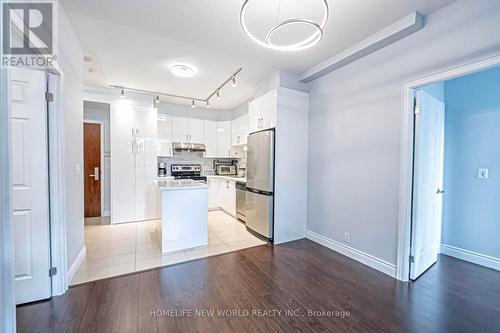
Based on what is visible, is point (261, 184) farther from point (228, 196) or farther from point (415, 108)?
point (415, 108)

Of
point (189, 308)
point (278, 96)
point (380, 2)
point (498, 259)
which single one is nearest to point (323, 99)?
point (278, 96)

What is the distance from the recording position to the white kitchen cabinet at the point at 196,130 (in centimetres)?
548

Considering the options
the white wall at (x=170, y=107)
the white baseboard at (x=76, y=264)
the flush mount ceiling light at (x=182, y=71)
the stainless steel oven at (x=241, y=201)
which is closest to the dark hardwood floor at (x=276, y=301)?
the white baseboard at (x=76, y=264)

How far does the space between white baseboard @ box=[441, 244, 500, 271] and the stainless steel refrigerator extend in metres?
2.47

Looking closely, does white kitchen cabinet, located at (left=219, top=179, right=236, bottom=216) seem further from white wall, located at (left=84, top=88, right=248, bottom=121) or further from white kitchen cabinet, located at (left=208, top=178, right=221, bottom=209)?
white wall, located at (left=84, top=88, right=248, bottom=121)

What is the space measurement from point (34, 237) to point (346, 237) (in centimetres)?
350

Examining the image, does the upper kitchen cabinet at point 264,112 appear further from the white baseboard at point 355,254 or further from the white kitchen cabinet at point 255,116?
the white baseboard at point 355,254

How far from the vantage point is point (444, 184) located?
303cm

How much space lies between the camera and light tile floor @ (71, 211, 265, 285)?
2.56 m

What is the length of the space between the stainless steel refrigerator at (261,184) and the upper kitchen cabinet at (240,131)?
1249mm

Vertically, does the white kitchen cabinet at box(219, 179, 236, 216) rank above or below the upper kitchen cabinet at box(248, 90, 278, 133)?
below

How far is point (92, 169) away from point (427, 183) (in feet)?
20.3

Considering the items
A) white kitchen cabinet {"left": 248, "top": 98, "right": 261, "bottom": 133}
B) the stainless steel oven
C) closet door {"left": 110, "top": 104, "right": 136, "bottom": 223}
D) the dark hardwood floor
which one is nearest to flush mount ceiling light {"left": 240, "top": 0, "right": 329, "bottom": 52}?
white kitchen cabinet {"left": 248, "top": 98, "right": 261, "bottom": 133}

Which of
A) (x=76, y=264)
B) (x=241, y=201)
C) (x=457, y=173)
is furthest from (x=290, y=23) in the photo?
(x=76, y=264)
